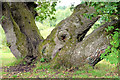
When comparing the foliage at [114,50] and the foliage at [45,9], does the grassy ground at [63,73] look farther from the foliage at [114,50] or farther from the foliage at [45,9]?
the foliage at [45,9]

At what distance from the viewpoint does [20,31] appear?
7957 mm

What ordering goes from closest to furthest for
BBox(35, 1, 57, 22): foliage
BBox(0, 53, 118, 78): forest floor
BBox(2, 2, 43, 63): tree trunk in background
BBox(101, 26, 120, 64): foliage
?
BBox(101, 26, 120, 64): foliage
BBox(0, 53, 118, 78): forest floor
BBox(2, 2, 43, 63): tree trunk in background
BBox(35, 1, 57, 22): foliage

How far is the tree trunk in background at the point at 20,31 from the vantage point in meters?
7.70

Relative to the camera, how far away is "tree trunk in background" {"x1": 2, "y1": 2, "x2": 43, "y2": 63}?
25.2ft

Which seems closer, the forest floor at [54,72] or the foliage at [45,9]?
the forest floor at [54,72]

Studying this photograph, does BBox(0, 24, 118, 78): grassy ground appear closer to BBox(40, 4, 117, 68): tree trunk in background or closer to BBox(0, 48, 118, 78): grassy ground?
BBox(0, 48, 118, 78): grassy ground

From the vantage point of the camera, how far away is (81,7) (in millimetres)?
7355

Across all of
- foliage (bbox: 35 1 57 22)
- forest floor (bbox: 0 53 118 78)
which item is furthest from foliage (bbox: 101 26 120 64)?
foliage (bbox: 35 1 57 22)

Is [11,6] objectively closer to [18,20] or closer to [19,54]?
[18,20]

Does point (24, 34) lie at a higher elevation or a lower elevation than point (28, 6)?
lower

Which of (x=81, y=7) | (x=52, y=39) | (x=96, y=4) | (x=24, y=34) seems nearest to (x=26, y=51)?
(x=24, y=34)

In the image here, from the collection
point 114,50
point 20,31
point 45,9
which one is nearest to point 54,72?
point 114,50

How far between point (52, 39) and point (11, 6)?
3.08m

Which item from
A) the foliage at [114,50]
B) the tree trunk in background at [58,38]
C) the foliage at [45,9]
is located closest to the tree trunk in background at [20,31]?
the tree trunk in background at [58,38]
